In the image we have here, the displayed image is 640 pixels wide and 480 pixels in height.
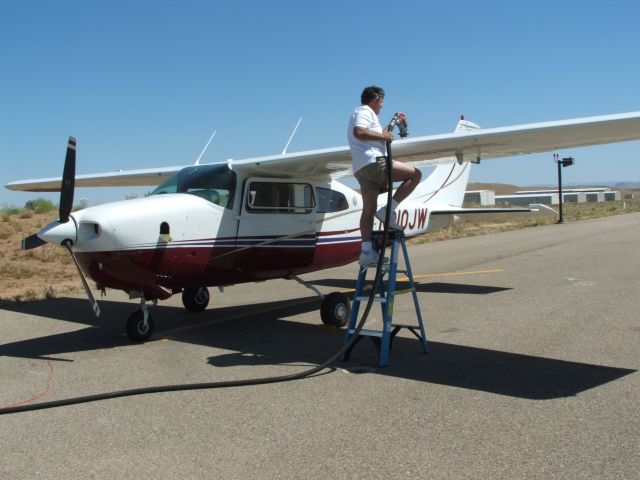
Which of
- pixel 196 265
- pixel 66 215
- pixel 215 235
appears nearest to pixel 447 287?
pixel 215 235

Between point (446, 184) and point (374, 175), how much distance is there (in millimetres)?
6324

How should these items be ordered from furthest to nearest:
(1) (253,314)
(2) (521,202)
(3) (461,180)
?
1. (2) (521,202)
2. (3) (461,180)
3. (1) (253,314)

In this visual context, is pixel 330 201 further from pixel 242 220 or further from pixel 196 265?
pixel 196 265

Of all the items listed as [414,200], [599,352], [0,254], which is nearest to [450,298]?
[414,200]

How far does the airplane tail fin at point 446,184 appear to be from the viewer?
11609 millimetres

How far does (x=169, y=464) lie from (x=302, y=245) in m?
5.21

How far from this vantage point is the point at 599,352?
20.0ft

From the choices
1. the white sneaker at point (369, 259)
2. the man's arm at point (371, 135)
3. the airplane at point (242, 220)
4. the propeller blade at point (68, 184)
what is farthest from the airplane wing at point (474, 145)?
the propeller blade at point (68, 184)

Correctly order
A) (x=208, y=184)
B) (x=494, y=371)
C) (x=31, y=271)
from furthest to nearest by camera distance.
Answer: (x=31, y=271), (x=208, y=184), (x=494, y=371)

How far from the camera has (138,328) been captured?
24.1 ft

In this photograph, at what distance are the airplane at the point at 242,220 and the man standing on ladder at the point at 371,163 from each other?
1.16 meters

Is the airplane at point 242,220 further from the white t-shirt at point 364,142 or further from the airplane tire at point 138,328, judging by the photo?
the white t-shirt at point 364,142

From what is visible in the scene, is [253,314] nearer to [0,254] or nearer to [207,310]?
[207,310]

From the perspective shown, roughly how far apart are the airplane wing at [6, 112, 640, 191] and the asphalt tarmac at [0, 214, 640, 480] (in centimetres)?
215
